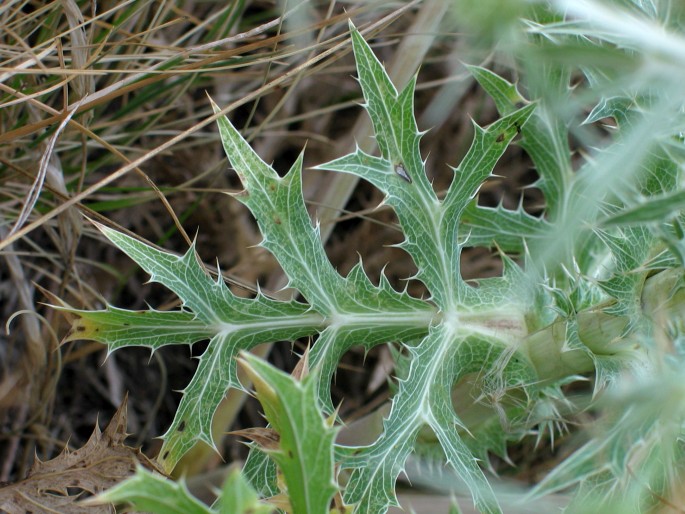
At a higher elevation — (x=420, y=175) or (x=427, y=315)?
(x=420, y=175)

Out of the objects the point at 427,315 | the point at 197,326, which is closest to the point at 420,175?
the point at 427,315

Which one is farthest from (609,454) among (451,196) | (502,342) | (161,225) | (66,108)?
(161,225)

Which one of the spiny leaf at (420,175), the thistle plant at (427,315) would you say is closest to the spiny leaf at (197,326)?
the thistle plant at (427,315)

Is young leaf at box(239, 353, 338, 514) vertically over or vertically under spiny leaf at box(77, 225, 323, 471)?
over

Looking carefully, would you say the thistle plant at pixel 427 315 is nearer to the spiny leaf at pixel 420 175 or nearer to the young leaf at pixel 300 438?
the spiny leaf at pixel 420 175

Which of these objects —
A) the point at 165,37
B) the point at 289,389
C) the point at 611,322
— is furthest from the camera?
the point at 165,37

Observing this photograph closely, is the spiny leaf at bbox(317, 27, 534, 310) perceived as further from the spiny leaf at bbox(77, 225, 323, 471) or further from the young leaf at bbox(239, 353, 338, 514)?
the young leaf at bbox(239, 353, 338, 514)

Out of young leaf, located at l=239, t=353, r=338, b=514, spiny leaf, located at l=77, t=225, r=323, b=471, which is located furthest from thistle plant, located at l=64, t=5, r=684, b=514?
young leaf, located at l=239, t=353, r=338, b=514

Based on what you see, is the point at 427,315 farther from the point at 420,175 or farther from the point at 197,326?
the point at 197,326

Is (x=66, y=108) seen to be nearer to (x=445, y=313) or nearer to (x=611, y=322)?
(x=445, y=313)

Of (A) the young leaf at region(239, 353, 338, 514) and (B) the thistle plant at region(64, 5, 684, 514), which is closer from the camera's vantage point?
(A) the young leaf at region(239, 353, 338, 514)

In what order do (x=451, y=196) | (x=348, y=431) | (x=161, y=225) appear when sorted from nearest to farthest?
(x=451, y=196) → (x=348, y=431) → (x=161, y=225)
